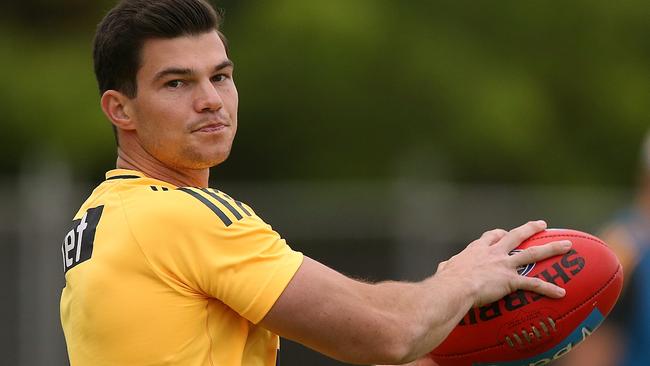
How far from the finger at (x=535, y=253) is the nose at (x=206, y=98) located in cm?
100

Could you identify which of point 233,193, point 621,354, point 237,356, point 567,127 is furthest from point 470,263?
point 567,127

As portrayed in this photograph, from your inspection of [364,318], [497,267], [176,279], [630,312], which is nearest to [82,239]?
[176,279]

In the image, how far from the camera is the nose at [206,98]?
12.7ft

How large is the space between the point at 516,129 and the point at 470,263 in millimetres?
9199

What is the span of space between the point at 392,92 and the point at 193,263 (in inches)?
391

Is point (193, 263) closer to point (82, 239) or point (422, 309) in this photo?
point (82, 239)

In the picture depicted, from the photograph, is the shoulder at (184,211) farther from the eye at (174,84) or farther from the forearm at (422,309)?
the forearm at (422,309)

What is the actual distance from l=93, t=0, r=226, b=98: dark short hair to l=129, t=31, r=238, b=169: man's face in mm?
24

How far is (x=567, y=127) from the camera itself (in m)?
13.8

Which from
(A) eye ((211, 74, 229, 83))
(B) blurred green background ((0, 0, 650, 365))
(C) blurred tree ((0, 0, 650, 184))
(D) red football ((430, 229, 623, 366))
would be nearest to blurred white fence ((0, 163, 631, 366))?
(B) blurred green background ((0, 0, 650, 365))

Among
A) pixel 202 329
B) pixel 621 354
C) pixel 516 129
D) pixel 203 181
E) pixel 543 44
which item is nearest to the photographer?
pixel 202 329

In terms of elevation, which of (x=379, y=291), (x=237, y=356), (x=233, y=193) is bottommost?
(x=233, y=193)

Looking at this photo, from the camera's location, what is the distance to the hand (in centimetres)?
389

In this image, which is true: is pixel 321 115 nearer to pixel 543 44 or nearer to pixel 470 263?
pixel 543 44
